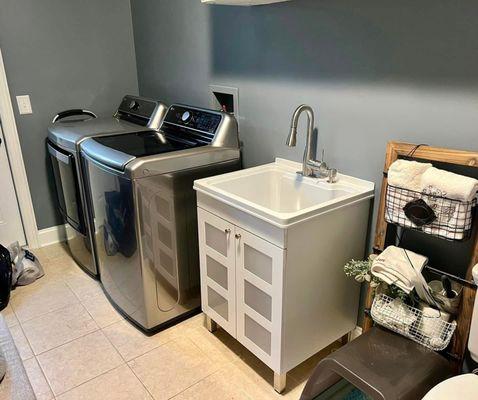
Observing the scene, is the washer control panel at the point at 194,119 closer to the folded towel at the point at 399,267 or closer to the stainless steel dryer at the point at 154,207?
the stainless steel dryer at the point at 154,207

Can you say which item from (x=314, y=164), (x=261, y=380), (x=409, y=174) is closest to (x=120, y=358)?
(x=261, y=380)

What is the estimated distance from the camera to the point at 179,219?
2076 mm

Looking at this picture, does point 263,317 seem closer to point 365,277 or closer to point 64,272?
point 365,277

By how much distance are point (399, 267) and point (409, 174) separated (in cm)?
35

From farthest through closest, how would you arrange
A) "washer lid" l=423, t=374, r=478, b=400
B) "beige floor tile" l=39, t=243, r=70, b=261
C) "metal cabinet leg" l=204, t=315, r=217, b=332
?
1. "beige floor tile" l=39, t=243, r=70, b=261
2. "metal cabinet leg" l=204, t=315, r=217, b=332
3. "washer lid" l=423, t=374, r=478, b=400

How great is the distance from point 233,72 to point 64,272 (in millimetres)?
1791

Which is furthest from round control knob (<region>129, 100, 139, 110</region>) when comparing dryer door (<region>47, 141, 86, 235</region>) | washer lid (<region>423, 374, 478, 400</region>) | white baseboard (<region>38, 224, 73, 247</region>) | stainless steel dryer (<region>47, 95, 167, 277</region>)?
washer lid (<region>423, 374, 478, 400</region>)

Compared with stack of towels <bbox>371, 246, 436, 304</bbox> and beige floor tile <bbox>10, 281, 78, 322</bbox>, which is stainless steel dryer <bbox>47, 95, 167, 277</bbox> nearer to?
beige floor tile <bbox>10, 281, 78, 322</bbox>

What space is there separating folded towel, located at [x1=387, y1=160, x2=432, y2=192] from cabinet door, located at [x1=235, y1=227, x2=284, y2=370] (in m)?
0.51

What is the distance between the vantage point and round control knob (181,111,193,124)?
7.78ft

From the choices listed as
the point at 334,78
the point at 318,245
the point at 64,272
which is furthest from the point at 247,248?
the point at 64,272

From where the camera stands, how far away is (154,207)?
77.4 inches

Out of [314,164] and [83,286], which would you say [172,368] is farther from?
[314,164]

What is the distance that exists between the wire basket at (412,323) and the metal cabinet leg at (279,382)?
49 centimetres
